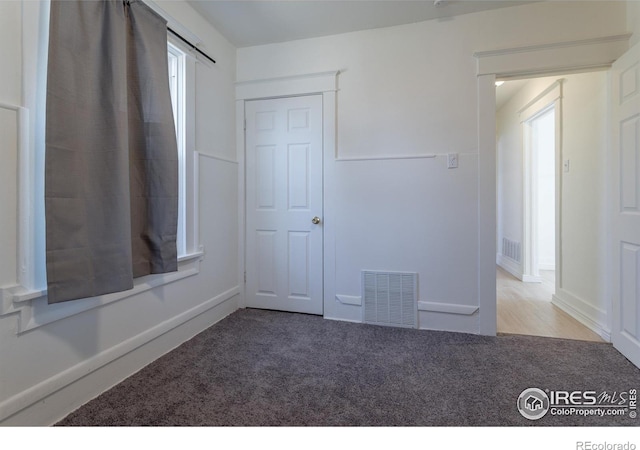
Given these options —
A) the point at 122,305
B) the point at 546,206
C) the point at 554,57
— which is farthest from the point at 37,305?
the point at 546,206

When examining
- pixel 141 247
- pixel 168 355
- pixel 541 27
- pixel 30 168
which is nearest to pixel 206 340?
pixel 168 355

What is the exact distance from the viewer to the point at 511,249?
449cm

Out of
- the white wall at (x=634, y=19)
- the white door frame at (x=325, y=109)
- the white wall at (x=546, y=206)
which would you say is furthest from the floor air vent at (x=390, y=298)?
the white wall at (x=546, y=206)

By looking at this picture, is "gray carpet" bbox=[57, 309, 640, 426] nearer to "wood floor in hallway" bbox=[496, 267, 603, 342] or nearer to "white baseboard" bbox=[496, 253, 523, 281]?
"wood floor in hallway" bbox=[496, 267, 603, 342]

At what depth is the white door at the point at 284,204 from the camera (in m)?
2.75

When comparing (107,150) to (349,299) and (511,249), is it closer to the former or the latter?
(349,299)

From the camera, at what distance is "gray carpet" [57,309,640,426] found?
4.58ft

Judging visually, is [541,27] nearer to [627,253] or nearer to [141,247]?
[627,253]

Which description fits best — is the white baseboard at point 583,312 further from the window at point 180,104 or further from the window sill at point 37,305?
the window sill at point 37,305

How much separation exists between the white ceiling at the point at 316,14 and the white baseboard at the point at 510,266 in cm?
326

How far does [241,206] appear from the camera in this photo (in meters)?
2.91

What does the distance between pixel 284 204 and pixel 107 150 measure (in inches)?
60.0

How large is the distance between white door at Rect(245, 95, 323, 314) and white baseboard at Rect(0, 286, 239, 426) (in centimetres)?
72
